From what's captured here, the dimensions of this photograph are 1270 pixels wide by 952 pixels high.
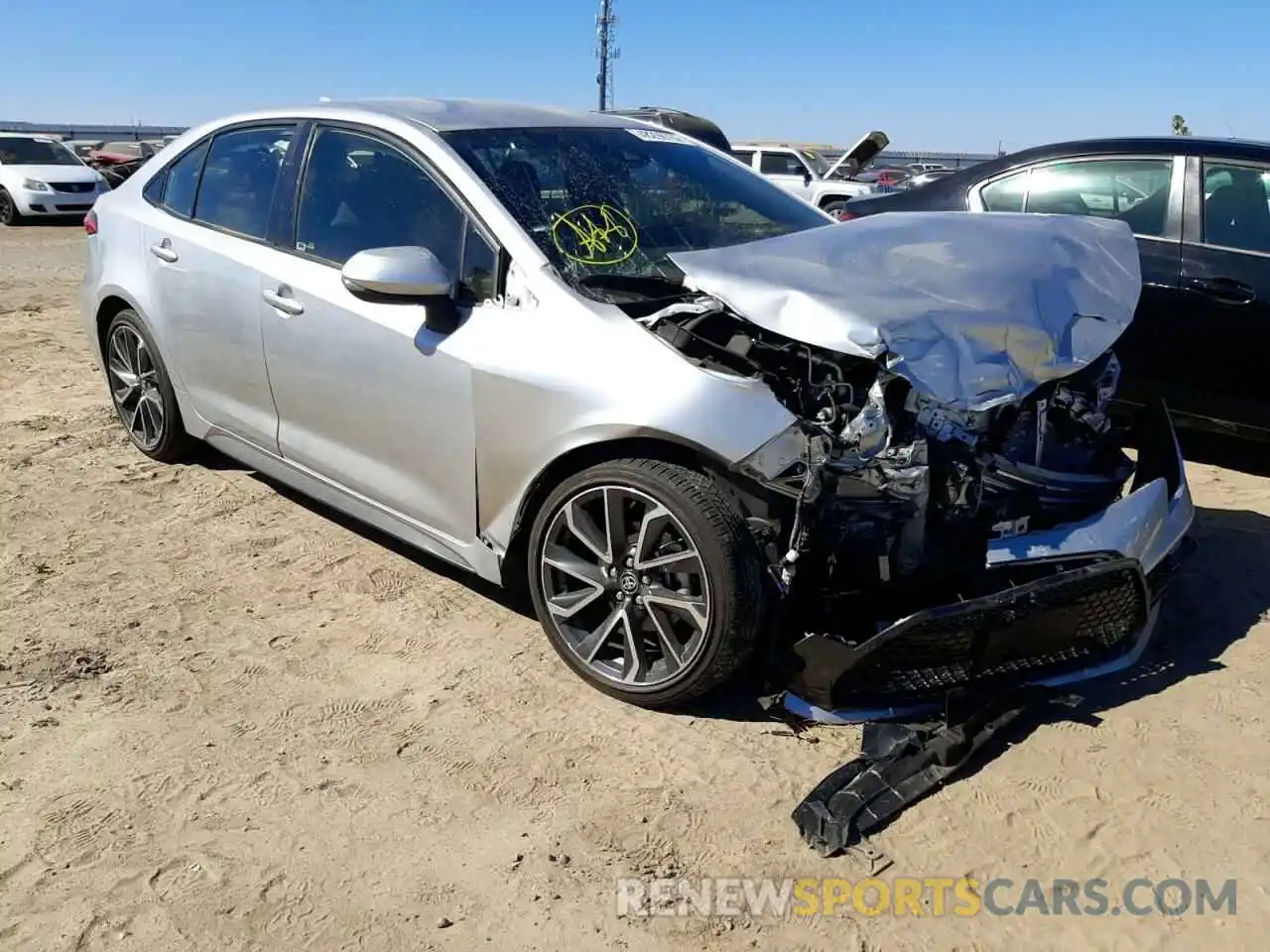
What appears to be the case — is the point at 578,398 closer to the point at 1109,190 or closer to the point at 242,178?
the point at 242,178

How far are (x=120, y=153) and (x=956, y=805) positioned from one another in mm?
33922

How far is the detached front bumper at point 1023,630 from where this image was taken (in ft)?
9.32

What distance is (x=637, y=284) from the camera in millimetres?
3418

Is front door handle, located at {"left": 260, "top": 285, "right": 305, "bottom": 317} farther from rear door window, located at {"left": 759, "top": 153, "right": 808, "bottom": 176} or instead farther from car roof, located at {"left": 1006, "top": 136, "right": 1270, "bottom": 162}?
rear door window, located at {"left": 759, "top": 153, "right": 808, "bottom": 176}

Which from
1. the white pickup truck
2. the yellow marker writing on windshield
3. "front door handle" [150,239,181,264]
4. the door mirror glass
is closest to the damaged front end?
the yellow marker writing on windshield

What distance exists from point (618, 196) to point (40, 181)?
18.4m

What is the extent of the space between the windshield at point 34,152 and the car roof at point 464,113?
1813 cm

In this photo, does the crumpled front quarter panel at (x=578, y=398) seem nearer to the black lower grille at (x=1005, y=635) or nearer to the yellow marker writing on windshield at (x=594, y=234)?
the yellow marker writing on windshield at (x=594, y=234)

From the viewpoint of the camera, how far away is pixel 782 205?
4.46 meters

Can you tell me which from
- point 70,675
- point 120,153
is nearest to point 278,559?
point 70,675

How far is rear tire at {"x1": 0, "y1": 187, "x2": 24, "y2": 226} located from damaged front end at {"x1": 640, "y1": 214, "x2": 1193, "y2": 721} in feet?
63.0

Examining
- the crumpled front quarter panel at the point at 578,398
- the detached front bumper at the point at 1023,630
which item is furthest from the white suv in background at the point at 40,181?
the detached front bumper at the point at 1023,630

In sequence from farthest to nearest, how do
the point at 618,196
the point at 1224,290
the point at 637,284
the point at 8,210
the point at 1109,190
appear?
the point at 8,210
the point at 1109,190
the point at 1224,290
the point at 618,196
the point at 637,284

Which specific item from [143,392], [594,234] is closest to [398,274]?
[594,234]
